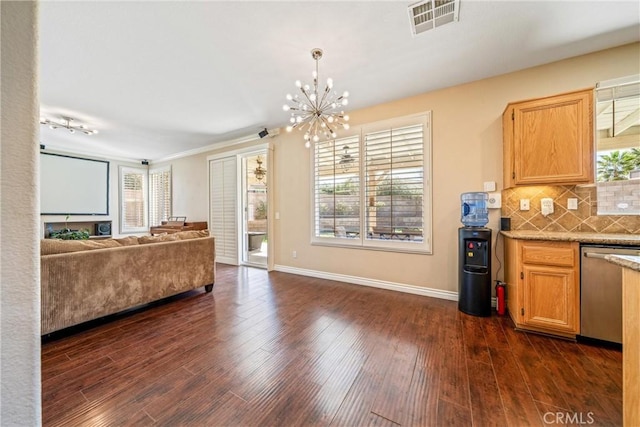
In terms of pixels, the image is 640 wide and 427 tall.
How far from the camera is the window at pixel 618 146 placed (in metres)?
2.35

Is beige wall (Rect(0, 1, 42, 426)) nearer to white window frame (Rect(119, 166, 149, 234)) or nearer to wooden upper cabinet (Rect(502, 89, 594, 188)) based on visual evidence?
wooden upper cabinet (Rect(502, 89, 594, 188))

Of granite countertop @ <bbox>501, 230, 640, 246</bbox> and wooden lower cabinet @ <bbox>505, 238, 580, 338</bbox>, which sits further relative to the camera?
wooden lower cabinet @ <bbox>505, 238, 580, 338</bbox>

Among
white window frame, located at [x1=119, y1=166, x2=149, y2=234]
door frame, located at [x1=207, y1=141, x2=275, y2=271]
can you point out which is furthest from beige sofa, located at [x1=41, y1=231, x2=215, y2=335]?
white window frame, located at [x1=119, y1=166, x2=149, y2=234]

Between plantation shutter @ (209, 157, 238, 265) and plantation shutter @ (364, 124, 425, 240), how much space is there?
307 centimetres

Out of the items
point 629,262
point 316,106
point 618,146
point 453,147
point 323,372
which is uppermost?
point 316,106

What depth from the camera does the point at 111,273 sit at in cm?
255

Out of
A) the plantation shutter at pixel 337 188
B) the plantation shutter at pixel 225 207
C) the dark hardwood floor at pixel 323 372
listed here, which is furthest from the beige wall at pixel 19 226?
the plantation shutter at pixel 225 207

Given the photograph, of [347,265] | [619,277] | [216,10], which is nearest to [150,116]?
[216,10]

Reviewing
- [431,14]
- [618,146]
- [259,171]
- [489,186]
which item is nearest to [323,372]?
[489,186]

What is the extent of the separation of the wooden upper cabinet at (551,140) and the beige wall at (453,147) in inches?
11.9

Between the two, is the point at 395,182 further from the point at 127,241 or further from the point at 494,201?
the point at 127,241

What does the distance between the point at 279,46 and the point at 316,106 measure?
0.67 metres

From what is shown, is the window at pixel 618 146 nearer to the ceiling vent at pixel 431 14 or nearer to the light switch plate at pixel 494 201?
the light switch plate at pixel 494 201

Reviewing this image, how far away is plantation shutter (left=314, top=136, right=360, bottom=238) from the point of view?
387cm
